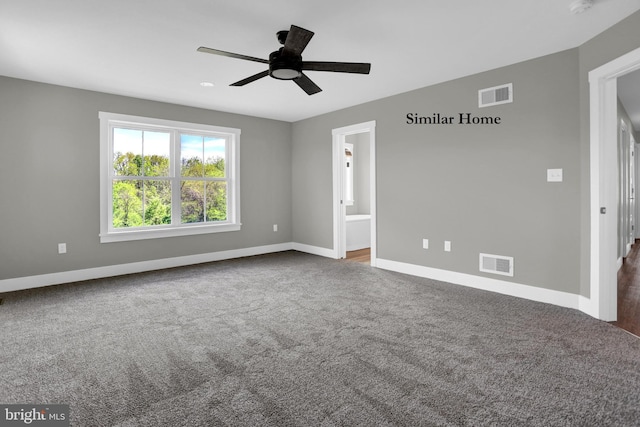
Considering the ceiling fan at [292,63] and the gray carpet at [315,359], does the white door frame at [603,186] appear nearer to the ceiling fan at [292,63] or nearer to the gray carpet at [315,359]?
the gray carpet at [315,359]

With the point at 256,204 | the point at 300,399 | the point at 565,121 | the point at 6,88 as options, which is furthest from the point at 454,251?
the point at 6,88

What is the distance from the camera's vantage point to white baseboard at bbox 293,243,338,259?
6031 millimetres

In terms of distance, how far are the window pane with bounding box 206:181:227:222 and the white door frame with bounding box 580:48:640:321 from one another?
16.6ft

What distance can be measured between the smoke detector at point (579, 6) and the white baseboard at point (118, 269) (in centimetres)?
533

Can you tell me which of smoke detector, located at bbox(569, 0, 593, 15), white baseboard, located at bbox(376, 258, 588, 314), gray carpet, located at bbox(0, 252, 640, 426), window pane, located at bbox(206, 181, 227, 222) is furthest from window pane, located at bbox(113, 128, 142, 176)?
smoke detector, located at bbox(569, 0, 593, 15)

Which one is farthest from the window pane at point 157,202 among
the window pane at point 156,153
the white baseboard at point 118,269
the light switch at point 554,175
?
the light switch at point 554,175

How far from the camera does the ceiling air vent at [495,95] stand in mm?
3745

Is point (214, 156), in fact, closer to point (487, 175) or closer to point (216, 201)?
point (216, 201)

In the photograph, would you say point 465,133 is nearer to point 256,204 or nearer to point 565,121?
point 565,121

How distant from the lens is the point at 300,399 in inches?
75.9

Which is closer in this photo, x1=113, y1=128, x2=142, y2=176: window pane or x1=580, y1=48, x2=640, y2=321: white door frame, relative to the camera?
x1=580, y1=48, x2=640, y2=321: white door frame

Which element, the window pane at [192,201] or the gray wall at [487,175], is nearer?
the gray wall at [487,175]

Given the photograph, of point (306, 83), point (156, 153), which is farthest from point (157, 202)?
point (306, 83)

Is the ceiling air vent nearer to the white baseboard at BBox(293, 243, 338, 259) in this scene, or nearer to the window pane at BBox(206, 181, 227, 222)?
the white baseboard at BBox(293, 243, 338, 259)
